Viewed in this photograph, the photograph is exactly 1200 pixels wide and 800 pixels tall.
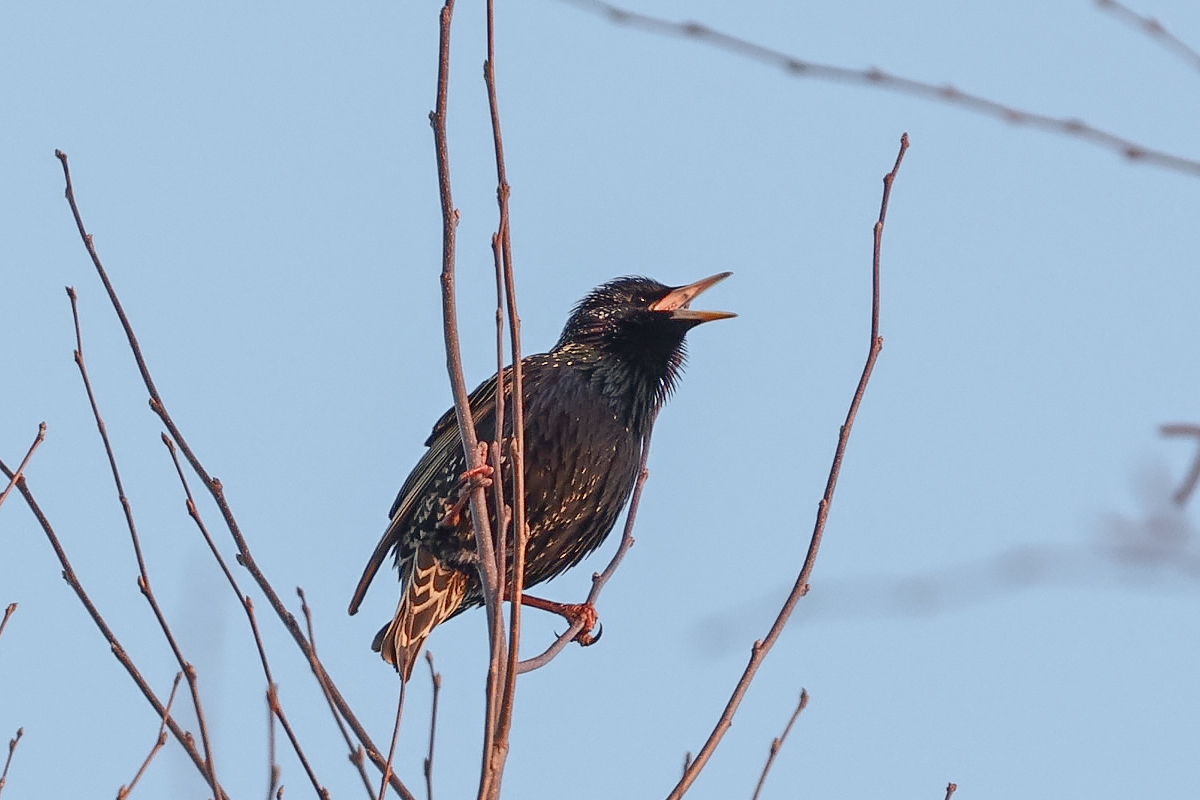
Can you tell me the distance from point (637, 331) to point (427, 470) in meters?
1.06

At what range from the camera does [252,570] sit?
3.28m

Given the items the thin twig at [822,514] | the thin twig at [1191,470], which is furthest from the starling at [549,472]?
the thin twig at [1191,470]

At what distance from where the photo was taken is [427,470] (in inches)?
207

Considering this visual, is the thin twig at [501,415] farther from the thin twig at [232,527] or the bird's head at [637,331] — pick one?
the bird's head at [637,331]

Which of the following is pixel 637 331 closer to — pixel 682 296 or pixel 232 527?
pixel 682 296

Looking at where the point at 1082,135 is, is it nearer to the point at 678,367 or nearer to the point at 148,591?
the point at 148,591

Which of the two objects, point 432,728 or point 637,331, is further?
point 637,331

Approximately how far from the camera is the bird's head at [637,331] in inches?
219

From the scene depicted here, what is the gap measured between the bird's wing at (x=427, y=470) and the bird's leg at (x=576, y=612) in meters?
0.47

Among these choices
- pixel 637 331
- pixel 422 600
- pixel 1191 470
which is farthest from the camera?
pixel 637 331

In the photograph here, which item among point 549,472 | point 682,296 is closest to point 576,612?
point 549,472

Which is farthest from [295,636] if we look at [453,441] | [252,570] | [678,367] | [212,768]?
[678,367]

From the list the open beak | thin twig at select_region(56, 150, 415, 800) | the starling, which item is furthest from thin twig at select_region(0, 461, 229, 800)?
the open beak

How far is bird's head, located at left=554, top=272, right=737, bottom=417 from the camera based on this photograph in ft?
18.2
